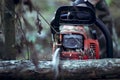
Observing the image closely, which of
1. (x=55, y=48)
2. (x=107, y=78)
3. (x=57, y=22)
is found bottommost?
(x=107, y=78)

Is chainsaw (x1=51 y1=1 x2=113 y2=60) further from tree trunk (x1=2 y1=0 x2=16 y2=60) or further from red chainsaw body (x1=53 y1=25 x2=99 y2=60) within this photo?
tree trunk (x1=2 y1=0 x2=16 y2=60)

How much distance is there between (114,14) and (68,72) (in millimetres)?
5508

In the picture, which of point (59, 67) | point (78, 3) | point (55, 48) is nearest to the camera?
point (59, 67)

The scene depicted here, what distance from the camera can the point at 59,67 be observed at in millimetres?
3447

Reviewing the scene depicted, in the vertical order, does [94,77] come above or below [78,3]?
below

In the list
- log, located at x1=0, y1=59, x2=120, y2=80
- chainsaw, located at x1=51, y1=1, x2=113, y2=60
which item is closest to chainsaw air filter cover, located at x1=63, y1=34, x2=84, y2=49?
chainsaw, located at x1=51, y1=1, x2=113, y2=60

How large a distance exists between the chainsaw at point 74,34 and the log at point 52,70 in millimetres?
171

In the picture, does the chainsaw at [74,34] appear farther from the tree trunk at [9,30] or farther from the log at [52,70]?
the tree trunk at [9,30]

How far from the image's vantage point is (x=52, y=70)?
3467 mm

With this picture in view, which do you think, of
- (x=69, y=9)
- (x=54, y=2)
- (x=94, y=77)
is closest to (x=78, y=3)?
(x=69, y=9)

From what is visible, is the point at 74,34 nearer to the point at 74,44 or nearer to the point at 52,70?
the point at 74,44

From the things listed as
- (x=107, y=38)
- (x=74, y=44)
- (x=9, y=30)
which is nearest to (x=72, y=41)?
(x=74, y=44)

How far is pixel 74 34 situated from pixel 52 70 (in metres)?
0.46

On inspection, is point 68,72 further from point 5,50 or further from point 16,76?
point 5,50
